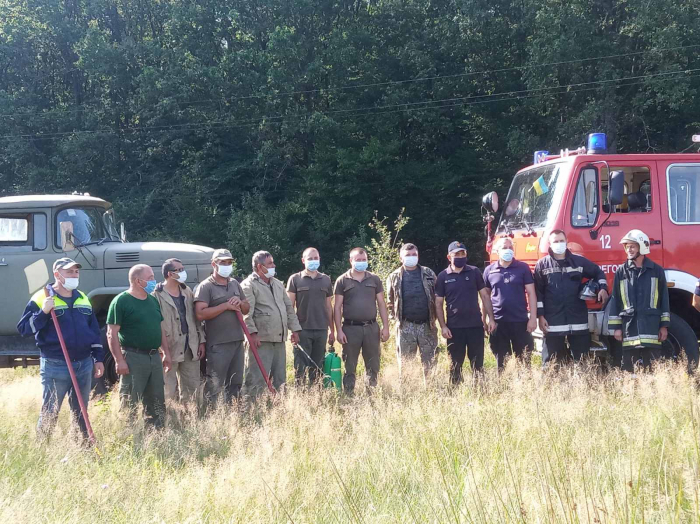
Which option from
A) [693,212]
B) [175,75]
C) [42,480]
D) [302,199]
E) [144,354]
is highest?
[175,75]

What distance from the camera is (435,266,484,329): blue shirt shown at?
764 centimetres

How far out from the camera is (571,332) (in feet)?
24.1

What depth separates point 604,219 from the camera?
7664 millimetres

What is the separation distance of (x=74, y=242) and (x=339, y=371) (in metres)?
3.61

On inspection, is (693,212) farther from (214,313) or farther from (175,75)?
(175,75)

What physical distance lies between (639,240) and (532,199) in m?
1.53

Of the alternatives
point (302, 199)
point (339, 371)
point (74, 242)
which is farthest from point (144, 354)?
point (302, 199)

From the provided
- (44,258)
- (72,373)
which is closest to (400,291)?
(72,373)

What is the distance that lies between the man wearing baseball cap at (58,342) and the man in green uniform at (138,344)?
23cm

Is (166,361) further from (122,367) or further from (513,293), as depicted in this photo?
(513,293)

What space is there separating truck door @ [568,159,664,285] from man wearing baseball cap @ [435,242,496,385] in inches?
43.7

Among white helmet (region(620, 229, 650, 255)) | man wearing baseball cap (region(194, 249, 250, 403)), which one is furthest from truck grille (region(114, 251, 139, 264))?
white helmet (region(620, 229, 650, 255))

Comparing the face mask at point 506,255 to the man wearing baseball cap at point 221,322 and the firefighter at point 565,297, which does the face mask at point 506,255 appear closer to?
the firefighter at point 565,297

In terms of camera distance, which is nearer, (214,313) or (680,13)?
(214,313)
